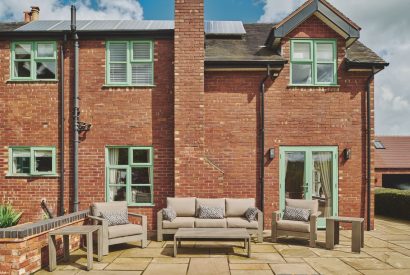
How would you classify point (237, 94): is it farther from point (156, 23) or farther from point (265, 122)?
point (156, 23)

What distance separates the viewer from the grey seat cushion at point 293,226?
24.0 ft

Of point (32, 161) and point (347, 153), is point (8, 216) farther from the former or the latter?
point (347, 153)

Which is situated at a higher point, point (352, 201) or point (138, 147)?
point (138, 147)

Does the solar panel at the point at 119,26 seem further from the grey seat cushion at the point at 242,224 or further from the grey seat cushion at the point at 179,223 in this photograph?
the grey seat cushion at the point at 242,224

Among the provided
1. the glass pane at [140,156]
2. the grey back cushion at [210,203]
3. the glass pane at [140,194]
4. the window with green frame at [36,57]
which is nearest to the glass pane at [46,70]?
the window with green frame at [36,57]

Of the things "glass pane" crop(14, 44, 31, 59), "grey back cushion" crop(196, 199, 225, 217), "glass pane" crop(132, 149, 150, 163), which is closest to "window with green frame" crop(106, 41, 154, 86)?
"glass pane" crop(132, 149, 150, 163)

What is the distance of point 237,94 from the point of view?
902 cm

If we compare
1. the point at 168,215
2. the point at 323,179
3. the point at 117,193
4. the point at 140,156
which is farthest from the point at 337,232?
the point at 117,193

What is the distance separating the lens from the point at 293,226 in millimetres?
7391

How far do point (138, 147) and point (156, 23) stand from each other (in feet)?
14.0

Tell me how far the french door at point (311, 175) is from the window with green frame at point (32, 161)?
6399 mm

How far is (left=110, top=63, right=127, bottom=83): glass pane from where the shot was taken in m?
8.99

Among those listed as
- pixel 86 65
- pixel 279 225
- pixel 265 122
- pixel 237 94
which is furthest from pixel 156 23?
pixel 279 225

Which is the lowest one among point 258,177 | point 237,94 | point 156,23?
point 258,177
